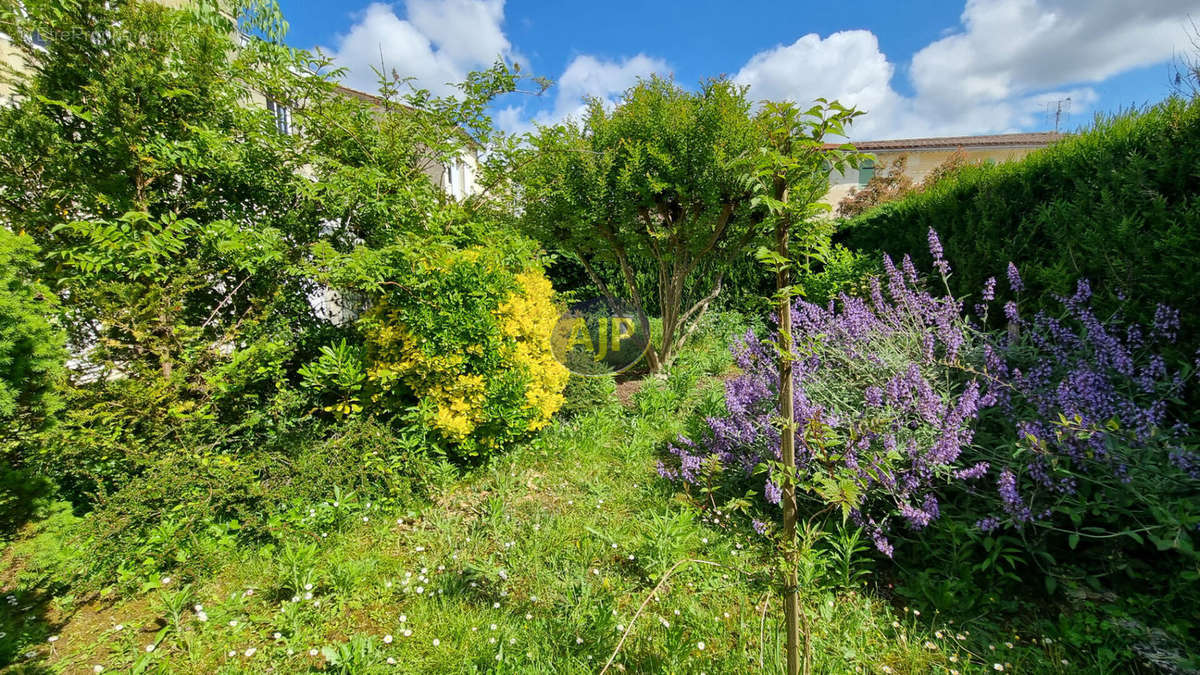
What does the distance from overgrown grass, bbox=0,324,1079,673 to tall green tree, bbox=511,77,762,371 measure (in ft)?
10.4

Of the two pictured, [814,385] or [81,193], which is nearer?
[81,193]

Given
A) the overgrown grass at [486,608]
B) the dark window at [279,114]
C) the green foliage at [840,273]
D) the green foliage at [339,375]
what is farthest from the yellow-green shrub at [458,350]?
the green foliage at [840,273]

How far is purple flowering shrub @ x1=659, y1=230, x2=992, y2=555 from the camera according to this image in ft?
7.87

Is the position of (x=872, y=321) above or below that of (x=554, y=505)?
above

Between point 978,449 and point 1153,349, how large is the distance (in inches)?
58.2

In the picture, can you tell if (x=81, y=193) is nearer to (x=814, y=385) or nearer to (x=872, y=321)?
(x=814, y=385)

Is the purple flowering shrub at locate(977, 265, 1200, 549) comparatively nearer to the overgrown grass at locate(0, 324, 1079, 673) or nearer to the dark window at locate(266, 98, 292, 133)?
the overgrown grass at locate(0, 324, 1079, 673)

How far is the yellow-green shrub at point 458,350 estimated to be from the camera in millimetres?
3262

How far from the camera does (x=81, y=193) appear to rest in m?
2.61

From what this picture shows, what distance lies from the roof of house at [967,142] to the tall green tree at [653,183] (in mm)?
19675

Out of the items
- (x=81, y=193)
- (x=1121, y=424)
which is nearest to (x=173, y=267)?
(x=81, y=193)

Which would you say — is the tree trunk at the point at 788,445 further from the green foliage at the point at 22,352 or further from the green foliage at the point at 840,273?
the green foliage at the point at 840,273

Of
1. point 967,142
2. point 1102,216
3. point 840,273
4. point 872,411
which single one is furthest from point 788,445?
point 967,142

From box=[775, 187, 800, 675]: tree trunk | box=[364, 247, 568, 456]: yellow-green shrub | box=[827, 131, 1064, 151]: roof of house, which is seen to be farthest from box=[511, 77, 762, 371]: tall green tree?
box=[827, 131, 1064, 151]: roof of house
